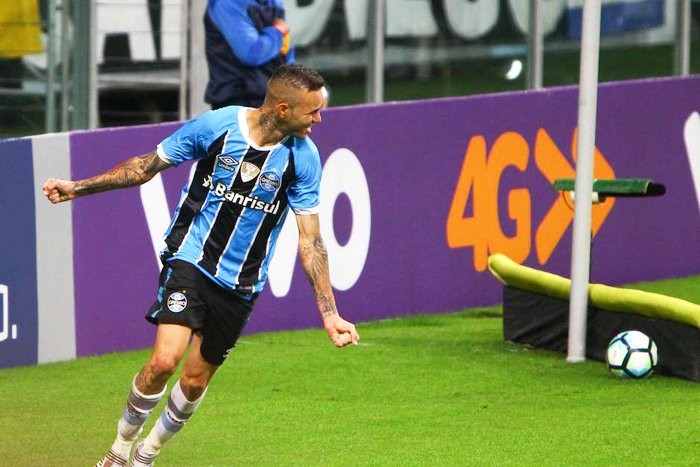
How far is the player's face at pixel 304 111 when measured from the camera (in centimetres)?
582

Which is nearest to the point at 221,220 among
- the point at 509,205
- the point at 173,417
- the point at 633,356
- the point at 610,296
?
the point at 173,417

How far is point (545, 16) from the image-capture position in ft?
42.2

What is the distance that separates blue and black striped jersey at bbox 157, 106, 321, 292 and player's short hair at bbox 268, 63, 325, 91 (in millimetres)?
251

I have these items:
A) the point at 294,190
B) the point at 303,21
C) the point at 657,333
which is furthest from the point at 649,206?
the point at 294,190

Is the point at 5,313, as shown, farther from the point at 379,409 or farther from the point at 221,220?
the point at 221,220

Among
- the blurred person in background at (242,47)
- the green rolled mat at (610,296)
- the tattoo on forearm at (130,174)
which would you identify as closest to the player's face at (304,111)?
the tattoo on forearm at (130,174)

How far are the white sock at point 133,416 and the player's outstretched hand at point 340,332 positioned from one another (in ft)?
2.51

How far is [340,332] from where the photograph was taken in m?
5.60

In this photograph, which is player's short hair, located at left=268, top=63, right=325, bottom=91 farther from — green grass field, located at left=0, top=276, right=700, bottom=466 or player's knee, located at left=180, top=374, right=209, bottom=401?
green grass field, located at left=0, top=276, right=700, bottom=466

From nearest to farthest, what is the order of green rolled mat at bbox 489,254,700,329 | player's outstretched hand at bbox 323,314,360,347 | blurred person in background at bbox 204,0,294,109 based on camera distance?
player's outstretched hand at bbox 323,314,360,347
green rolled mat at bbox 489,254,700,329
blurred person in background at bbox 204,0,294,109

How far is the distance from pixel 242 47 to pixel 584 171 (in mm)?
2452

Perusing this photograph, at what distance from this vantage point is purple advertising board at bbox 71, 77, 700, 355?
8.80 metres

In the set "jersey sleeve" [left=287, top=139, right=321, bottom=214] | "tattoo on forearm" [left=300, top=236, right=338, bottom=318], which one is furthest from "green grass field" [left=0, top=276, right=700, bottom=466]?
"jersey sleeve" [left=287, top=139, right=321, bottom=214]

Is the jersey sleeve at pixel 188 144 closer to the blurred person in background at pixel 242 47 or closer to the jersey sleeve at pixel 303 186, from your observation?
the jersey sleeve at pixel 303 186
